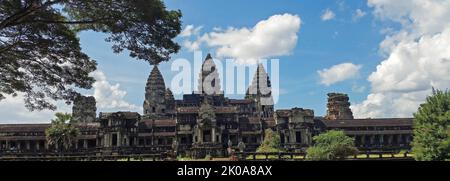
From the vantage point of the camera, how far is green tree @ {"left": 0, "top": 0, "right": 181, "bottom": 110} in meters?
15.0

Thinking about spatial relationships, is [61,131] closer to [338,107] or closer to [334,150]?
[334,150]

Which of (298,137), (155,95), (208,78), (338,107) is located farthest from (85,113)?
(338,107)

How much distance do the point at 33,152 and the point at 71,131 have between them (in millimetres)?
9896

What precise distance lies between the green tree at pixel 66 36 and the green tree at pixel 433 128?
24135mm

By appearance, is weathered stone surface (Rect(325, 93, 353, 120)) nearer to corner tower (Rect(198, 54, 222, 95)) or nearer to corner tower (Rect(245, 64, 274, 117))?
corner tower (Rect(245, 64, 274, 117))

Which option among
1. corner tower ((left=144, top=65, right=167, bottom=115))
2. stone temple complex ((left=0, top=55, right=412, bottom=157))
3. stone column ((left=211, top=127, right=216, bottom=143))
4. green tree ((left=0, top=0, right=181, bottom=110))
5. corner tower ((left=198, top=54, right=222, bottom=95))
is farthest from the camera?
corner tower ((left=198, top=54, right=222, bottom=95))

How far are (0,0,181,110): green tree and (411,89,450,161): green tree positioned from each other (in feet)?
79.2

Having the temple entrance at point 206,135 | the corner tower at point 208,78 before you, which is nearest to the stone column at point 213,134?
the temple entrance at point 206,135

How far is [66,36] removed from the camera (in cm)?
1659

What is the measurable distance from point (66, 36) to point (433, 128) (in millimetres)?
29502

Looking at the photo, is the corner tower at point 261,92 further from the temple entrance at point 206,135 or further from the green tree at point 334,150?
the green tree at point 334,150

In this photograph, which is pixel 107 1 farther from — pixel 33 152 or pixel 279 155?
pixel 33 152

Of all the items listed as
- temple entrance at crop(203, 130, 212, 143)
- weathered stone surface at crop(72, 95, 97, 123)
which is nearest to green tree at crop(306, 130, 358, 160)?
temple entrance at crop(203, 130, 212, 143)
